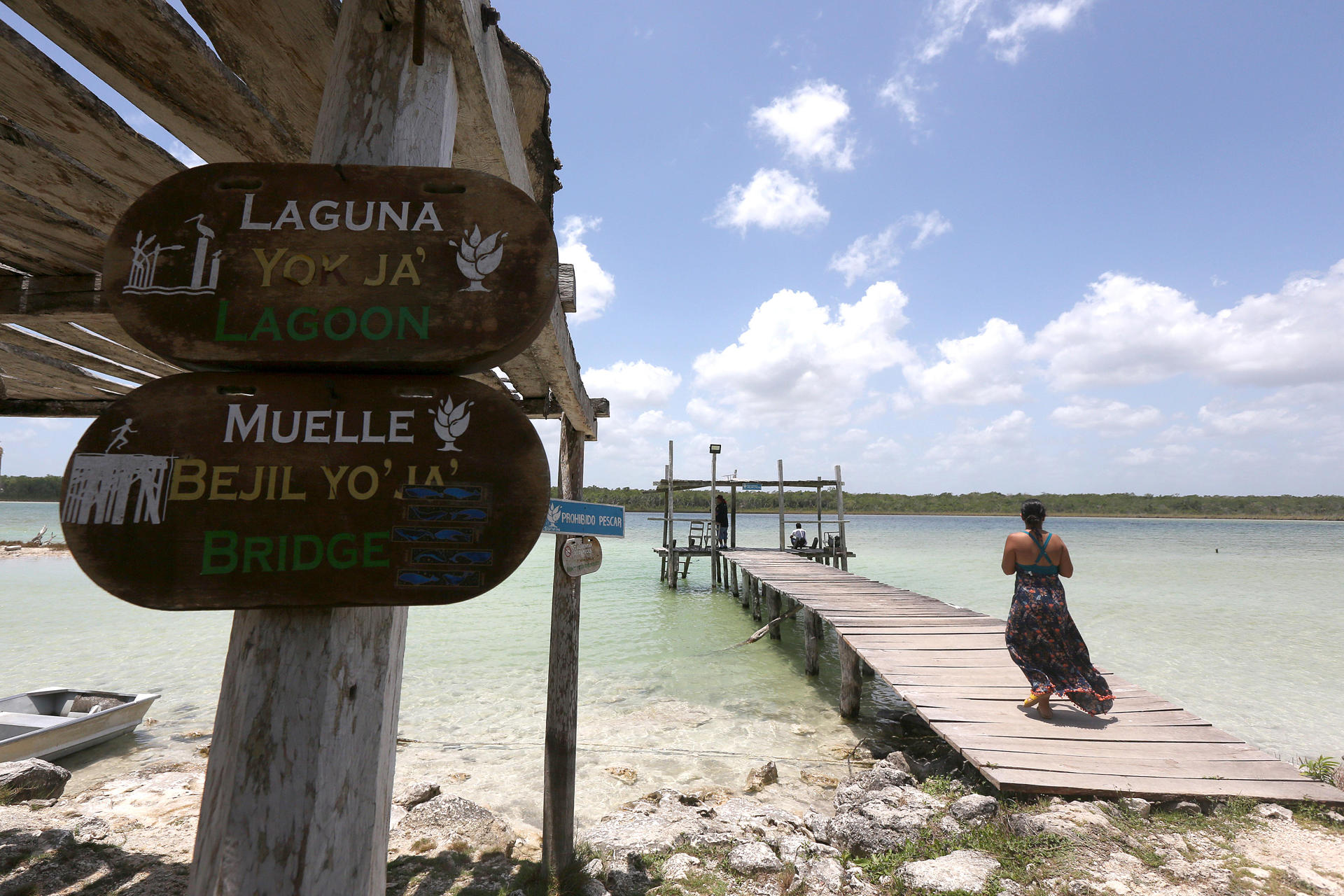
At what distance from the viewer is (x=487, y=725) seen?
674cm

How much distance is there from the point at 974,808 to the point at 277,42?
15.6ft

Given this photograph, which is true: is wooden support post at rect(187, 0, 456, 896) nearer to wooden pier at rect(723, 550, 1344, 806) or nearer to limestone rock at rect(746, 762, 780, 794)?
wooden pier at rect(723, 550, 1344, 806)

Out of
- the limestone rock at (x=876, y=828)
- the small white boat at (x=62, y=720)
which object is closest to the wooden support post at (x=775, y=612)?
the limestone rock at (x=876, y=828)

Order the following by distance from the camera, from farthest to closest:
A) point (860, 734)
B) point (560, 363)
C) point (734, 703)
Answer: point (734, 703)
point (860, 734)
point (560, 363)

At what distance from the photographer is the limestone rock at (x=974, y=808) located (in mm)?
3516

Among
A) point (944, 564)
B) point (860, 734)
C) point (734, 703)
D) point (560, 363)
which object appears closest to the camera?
point (560, 363)

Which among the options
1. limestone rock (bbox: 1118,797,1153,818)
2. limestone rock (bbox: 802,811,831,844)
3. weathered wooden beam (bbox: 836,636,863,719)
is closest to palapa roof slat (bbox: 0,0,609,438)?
limestone rock (bbox: 802,811,831,844)

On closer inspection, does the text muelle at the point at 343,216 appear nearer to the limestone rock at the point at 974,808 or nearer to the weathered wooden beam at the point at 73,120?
the weathered wooden beam at the point at 73,120

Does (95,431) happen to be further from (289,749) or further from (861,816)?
(861,816)

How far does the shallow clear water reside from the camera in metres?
5.87

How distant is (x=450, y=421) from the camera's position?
1.21 meters

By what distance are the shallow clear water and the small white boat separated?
25cm

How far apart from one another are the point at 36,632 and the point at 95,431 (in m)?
15.5

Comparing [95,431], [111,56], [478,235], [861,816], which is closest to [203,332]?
[95,431]
